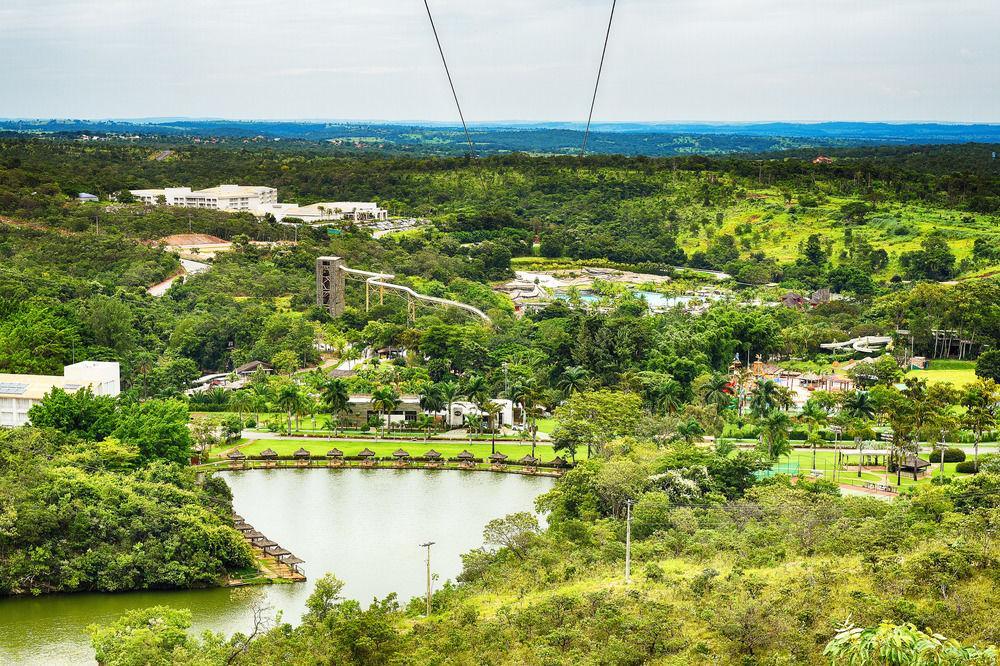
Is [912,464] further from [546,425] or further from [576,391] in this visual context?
[546,425]

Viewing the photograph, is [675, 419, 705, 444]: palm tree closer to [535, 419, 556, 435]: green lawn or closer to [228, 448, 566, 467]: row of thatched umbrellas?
[228, 448, 566, 467]: row of thatched umbrellas

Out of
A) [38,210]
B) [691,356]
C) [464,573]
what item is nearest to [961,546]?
[464,573]

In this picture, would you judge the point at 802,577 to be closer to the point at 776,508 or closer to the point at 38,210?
the point at 776,508

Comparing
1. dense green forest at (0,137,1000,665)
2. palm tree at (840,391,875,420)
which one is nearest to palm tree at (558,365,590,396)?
dense green forest at (0,137,1000,665)

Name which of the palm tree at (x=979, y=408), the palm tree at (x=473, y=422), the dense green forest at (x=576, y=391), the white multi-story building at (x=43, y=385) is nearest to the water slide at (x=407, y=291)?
the dense green forest at (x=576, y=391)

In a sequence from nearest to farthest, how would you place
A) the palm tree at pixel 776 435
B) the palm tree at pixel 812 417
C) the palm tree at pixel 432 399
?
the palm tree at pixel 776 435 < the palm tree at pixel 812 417 < the palm tree at pixel 432 399

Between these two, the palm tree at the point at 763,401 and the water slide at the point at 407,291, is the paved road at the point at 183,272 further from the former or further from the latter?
the palm tree at the point at 763,401
